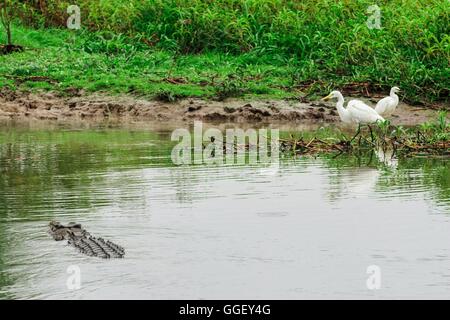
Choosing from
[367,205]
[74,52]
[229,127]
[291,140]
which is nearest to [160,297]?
[367,205]

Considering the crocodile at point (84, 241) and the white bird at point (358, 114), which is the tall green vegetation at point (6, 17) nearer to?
the white bird at point (358, 114)

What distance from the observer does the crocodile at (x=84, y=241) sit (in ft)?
30.9

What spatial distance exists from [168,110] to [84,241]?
8.77 m

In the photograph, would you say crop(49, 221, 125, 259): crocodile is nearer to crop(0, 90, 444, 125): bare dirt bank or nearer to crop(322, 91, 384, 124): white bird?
crop(322, 91, 384, 124): white bird

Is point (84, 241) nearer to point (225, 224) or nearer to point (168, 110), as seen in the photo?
point (225, 224)

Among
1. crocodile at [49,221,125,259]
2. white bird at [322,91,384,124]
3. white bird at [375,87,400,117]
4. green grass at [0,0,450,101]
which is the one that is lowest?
crocodile at [49,221,125,259]

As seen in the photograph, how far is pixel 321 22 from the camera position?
65.4 ft

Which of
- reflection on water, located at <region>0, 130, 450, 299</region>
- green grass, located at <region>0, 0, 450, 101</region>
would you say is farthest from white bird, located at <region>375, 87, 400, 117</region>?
reflection on water, located at <region>0, 130, 450, 299</region>

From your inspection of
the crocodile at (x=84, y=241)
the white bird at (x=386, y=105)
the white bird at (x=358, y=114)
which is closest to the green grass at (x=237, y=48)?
the white bird at (x=386, y=105)

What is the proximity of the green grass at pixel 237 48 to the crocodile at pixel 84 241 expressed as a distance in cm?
854

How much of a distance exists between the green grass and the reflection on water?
3954mm

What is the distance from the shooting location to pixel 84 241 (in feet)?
31.6

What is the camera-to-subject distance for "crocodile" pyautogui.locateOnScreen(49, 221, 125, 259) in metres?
9.41
